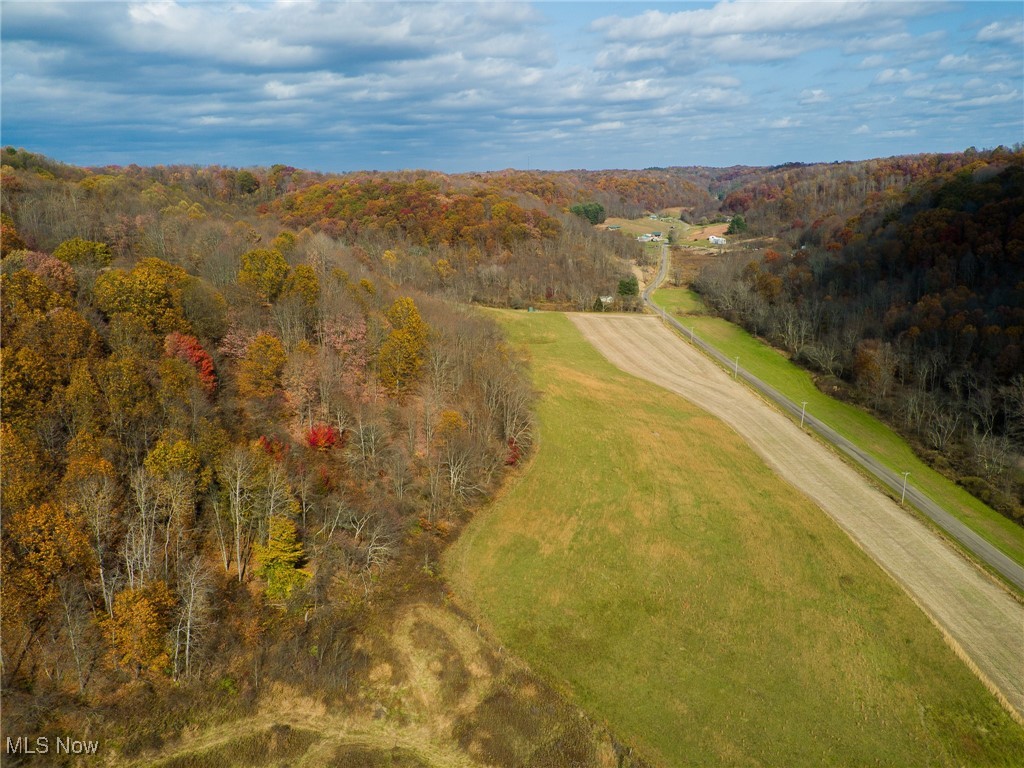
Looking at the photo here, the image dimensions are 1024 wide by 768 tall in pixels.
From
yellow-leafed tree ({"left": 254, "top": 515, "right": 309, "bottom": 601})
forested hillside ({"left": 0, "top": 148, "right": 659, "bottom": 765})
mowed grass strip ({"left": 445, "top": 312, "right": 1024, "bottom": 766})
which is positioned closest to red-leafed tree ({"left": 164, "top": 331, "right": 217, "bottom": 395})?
forested hillside ({"left": 0, "top": 148, "right": 659, "bottom": 765})

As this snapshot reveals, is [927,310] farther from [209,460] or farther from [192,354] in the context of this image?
[192,354]

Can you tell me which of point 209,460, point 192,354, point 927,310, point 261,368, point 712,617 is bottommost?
point 712,617

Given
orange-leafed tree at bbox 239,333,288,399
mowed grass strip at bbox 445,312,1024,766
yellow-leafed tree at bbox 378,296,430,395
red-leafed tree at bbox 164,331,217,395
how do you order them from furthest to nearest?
yellow-leafed tree at bbox 378,296,430,395, orange-leafed tree at bbox 239,333,288,399, red-leafed tree at bbox 164,331,217,395, mowed grass strip at bbox 445,312,1024,766

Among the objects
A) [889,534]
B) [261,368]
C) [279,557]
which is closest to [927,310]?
[889,534]

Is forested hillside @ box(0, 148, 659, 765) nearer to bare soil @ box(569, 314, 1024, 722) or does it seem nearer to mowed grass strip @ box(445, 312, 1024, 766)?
mowed grass strip @ box(445, 312, 1024, 766)

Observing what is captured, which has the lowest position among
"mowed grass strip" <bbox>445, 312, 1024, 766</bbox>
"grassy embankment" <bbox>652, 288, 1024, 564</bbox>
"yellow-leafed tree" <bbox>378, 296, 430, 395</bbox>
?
"mowed grass strip" <bbox>445, 312, 1024, 766</bbox>

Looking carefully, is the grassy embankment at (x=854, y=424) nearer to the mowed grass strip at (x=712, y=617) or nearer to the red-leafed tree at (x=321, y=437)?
the mowed grass strip at (x=712, y=617)
